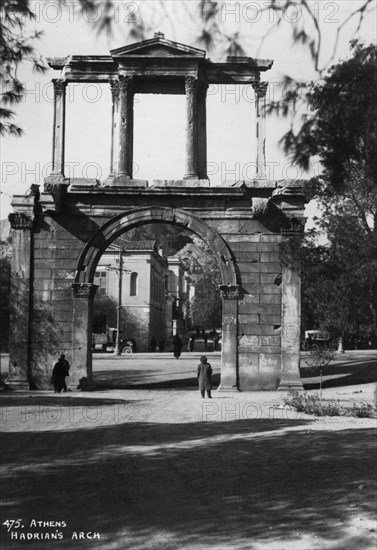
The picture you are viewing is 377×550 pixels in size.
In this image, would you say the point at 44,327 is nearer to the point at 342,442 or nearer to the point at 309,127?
the point at 342,442

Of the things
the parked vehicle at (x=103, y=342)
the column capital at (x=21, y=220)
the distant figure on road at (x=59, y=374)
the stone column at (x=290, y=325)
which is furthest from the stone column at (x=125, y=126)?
the parked vehicle at (x=103, y=342)

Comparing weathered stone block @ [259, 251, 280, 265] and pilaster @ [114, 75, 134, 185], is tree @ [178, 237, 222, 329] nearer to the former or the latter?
pilaster @ [114, 75, 134, 185]

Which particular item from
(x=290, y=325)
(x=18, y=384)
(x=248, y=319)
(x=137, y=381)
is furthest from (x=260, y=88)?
(x=18, y=384)

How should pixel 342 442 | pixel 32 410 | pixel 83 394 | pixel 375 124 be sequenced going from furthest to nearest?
1. pixel 83 394
2. pixel 32 410
3. pixel 342 442
4. pixel 375 124

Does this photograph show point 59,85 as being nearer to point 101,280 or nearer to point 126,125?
point 126,125

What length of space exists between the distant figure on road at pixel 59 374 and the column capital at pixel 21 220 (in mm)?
3918

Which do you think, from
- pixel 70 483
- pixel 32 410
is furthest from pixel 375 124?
pixel 32 410

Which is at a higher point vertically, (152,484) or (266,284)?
(266,284)

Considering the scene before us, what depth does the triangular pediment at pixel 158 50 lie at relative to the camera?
2241 cm

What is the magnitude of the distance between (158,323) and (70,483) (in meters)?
55.3

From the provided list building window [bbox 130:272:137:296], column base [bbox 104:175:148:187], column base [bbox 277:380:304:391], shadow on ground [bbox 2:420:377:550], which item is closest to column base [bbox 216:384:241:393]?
column base [bbox 277:380:304:391]

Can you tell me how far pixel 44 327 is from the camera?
2216cm

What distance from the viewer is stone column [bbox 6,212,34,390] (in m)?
21.9

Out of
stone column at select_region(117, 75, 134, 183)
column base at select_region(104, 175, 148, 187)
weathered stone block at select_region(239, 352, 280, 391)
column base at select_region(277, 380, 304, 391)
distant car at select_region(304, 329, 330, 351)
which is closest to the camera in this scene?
distant car at select_region(304, 329, 330, 351)
